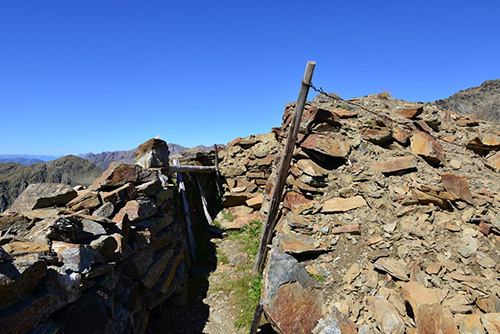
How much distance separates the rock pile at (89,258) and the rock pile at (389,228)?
285cm

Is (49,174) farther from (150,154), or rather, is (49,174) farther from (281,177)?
(281,177)

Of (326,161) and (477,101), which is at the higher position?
(477,101)

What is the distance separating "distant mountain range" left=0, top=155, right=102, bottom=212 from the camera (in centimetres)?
3662

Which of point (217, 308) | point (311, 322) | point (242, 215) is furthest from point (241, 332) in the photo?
point (242, 215)

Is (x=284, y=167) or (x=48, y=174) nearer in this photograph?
(x=284, y=167)

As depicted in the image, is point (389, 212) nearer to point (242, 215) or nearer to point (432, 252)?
point (432, 252)

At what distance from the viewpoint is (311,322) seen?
473 centimetres

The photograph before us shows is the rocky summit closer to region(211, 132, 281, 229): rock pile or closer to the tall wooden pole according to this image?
the tall wooden pole

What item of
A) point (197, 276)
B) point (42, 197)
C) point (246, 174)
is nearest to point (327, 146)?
point (197, 276)

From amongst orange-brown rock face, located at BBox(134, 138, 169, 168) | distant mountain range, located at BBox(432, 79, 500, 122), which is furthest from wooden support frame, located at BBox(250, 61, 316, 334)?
distant mountain range, located at BBox(432, 79, 500, 122)

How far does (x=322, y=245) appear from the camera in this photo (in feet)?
19.7

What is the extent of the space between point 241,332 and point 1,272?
17.9ft

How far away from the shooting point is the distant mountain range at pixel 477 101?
72.5ft

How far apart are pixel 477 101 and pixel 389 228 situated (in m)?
27.3
